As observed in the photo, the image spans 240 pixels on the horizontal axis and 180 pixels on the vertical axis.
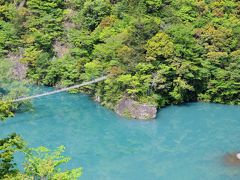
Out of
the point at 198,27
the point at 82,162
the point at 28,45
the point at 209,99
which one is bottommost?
the point at 82,162

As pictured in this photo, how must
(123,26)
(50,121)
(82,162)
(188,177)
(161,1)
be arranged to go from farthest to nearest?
(161,1) < (123,26) < (50,121) < (82,162) < (188,177)

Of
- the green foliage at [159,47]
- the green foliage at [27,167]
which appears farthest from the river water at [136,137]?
the green foliage at [27,167]

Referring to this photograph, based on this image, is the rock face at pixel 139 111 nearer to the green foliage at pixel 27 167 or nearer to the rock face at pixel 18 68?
the rock face at pixel 18 68

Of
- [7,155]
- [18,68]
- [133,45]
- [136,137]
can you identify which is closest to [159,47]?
[133,45]

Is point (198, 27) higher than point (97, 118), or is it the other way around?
point (198, 27)

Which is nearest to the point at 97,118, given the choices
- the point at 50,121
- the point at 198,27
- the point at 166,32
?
the point at 50,121

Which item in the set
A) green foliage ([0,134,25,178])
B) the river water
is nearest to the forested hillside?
the river water

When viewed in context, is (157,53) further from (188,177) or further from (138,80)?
(188,177)

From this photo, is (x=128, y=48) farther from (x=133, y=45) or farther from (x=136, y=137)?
(x=136, y=137)
